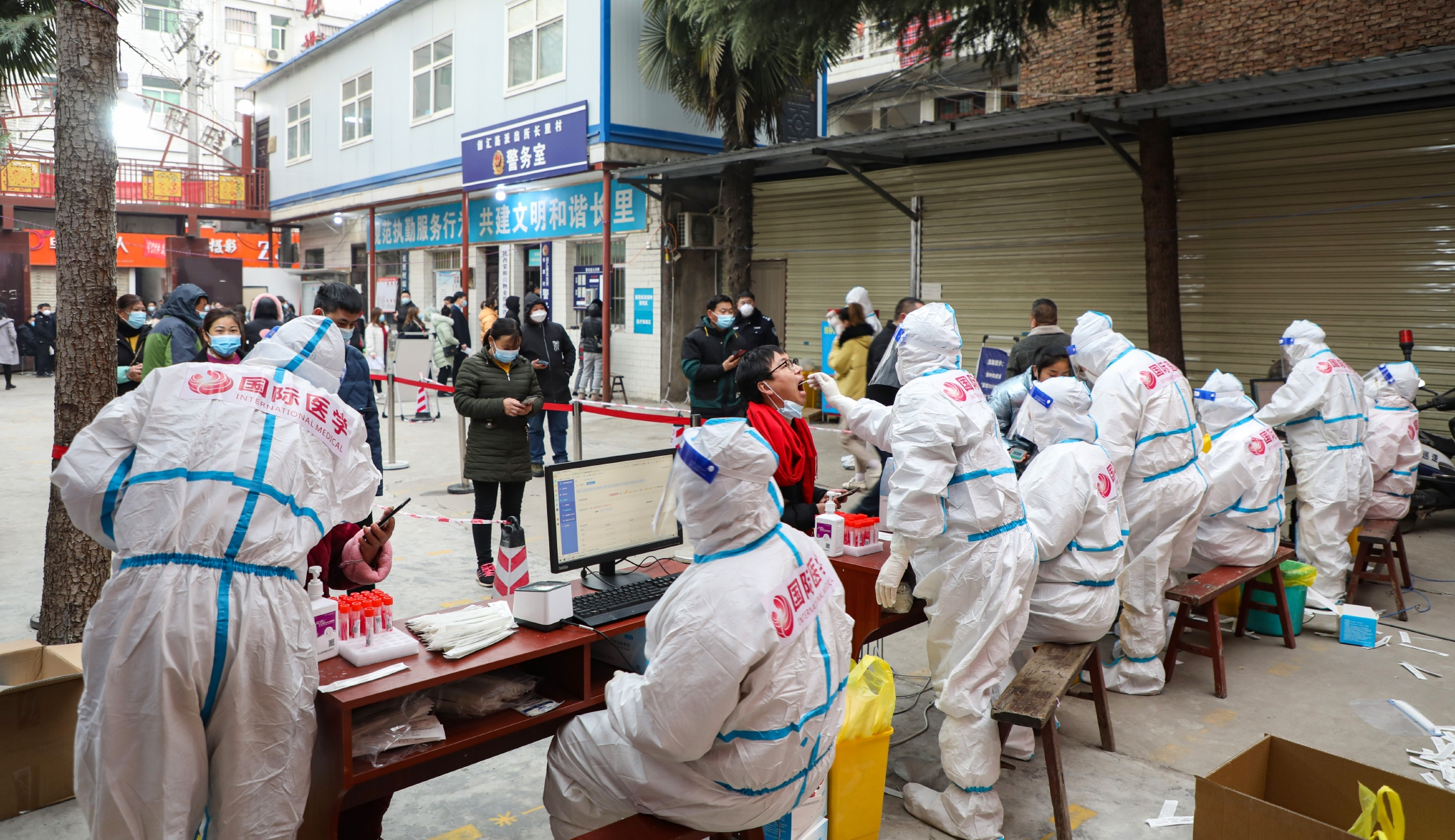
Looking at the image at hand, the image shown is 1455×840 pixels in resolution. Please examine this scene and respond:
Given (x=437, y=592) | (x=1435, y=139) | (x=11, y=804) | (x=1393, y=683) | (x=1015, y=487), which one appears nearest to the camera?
(x=11, y=804)

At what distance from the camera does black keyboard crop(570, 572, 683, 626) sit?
9.89 feet

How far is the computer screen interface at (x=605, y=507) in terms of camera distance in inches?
126

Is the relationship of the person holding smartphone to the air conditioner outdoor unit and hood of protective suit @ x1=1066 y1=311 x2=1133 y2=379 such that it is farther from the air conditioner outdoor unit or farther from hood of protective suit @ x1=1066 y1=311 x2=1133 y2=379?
the air conditioner outdoor unit

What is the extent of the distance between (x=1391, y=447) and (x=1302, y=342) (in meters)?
1.09

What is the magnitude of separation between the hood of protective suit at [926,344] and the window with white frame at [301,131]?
2193cm

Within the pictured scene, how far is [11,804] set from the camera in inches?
130

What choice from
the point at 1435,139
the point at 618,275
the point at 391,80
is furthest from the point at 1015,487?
the point at 391,80

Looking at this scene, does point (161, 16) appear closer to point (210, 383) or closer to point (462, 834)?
point (210, 383)

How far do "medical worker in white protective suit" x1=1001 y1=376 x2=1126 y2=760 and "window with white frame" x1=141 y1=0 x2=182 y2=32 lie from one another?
37865mm

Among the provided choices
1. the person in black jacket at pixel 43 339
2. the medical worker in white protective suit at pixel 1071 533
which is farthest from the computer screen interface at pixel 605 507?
the person in black jacket at pixel 43 339

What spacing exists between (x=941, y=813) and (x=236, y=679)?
2418 millimetres

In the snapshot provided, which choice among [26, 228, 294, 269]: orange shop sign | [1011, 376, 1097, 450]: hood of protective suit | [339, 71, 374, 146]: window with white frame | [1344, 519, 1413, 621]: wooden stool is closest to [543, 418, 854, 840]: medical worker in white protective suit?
[1011, 376, 1097, 450]: hood of protective suit

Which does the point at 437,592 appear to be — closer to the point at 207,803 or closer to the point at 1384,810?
the point at 207,803

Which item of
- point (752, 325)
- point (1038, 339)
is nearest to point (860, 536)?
point (1038, 339)
